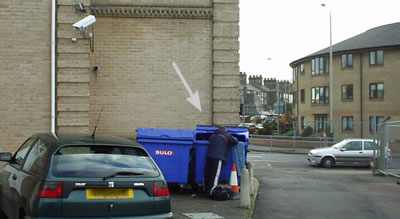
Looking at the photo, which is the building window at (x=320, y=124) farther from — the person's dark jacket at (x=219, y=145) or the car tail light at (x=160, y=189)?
the car tail light at (x=160, y=189)

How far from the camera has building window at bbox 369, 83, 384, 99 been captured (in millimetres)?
42812

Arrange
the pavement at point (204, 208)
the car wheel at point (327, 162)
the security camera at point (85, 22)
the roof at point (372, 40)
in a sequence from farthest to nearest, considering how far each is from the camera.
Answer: the roof at point (372, 40)
the car wheel at point (327, 162)
the security camera at point (85, 22)
the pavement at point (204, 208)

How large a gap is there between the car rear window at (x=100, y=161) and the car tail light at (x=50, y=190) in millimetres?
140

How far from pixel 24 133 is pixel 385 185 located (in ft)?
36.3

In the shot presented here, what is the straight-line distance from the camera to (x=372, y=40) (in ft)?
148

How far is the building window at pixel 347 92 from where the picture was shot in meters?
45.2

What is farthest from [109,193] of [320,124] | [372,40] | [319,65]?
[319,65]

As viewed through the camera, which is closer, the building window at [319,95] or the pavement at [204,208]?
the pavement at [204,208]

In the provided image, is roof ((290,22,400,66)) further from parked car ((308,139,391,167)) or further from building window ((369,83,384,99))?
parked car ((308,139,391,167))

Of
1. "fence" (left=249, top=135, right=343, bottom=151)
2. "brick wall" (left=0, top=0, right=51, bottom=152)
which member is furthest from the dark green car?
→ "fence" (left=249, top=135, right=343, bottom=151)

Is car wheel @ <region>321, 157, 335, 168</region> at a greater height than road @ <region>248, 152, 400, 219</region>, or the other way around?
road @ <region>248, 152, 400, 219</region>

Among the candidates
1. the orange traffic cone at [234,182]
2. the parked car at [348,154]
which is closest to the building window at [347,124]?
the parked car at [348,154]

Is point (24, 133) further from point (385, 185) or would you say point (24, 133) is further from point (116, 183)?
point (385, 185)

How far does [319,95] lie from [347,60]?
488 centimetres
